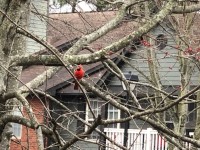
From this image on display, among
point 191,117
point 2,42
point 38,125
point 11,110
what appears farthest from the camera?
point 191,117

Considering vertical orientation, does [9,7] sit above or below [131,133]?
above

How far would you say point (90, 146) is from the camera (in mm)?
20297

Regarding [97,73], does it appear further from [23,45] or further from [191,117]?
[23,45]

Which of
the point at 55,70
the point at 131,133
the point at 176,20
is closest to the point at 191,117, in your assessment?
the point at 131,133

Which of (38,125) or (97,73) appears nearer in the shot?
(38,125)

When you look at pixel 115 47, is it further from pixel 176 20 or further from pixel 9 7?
pixel 176 20

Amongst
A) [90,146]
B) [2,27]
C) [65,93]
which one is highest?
[2,27]

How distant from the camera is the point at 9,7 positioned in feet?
21.6

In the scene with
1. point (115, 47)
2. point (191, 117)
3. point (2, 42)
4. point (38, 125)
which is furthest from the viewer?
point (191, 117)

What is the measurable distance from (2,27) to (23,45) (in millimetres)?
970

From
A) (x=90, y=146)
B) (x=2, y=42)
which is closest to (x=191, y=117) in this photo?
Result: (x=90, y=146)

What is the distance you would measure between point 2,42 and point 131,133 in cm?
1050

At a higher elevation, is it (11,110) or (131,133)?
(11,110)

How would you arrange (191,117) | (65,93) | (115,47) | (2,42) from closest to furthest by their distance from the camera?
(115,47)
(2,42)
(191,117)
(65,93)
